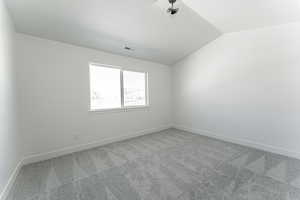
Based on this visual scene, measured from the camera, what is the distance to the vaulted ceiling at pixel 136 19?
2010mm

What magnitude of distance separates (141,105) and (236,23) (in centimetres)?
316

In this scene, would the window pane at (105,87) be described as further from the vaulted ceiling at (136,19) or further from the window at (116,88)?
the vaulted ceiling at (136,19)

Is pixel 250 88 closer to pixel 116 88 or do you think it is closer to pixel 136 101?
pixel 136 101

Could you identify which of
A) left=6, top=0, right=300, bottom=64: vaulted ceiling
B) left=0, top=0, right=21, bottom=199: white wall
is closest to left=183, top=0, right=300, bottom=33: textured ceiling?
left=6, top=0, right=300, bottom=64: vaulted ceiling

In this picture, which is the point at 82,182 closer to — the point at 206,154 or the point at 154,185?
the point at 154,185

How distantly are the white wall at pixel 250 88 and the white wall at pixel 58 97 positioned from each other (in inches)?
96.4

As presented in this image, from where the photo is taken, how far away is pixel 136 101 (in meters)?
4.09

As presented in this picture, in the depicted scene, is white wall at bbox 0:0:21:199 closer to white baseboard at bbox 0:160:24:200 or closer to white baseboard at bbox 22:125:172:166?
white baseboard at bbox 0:160:24:200

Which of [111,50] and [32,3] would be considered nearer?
[32,3]

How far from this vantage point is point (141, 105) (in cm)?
414

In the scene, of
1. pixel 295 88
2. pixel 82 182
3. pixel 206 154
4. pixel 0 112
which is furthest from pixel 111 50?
pixel 295 88

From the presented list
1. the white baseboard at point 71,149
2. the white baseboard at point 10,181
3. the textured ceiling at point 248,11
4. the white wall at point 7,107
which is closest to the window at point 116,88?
the white baseboard at point 71,149

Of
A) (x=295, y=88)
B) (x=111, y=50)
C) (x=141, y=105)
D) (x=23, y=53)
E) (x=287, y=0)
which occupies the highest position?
(x=287, y=0)

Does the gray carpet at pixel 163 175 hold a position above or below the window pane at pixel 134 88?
below
